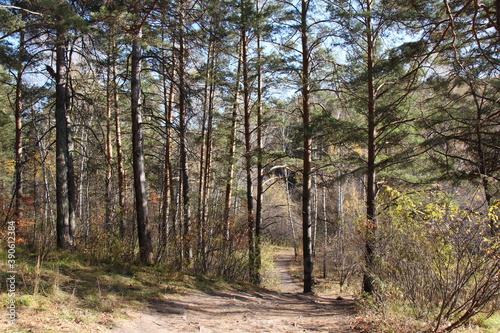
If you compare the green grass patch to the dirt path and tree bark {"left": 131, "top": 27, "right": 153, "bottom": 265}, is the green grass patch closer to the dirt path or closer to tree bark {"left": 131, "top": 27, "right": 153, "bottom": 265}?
the dirt path

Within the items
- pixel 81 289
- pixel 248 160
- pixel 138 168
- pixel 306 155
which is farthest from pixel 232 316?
pixel 248 160

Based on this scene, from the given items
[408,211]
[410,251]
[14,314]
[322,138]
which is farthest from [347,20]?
[14,314]

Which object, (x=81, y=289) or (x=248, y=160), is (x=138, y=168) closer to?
(x=81, y=289)

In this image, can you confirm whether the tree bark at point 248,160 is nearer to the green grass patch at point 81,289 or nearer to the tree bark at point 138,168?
the green grass patch at point 81,289

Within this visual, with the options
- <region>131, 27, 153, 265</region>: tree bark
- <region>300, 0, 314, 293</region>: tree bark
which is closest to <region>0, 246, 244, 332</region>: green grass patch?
<region>131, 27, 153, 265</region>: tree bark

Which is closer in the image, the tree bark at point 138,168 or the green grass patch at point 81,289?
the green grass patch at point 81,289

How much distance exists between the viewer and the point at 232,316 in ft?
19.0

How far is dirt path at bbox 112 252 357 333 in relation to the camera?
15.5 ft

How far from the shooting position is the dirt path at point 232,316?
4.71 m

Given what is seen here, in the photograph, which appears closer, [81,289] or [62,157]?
[81,289]

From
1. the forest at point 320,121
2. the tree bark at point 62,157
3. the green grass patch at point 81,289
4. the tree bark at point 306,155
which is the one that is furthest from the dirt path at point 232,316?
the tree bark at point 62,157

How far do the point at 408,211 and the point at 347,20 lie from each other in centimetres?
590

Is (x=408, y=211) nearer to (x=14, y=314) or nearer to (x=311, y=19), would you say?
(x=14, y=314)

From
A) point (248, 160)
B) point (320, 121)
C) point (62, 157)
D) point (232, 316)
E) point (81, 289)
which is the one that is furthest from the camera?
point (248, 160)
